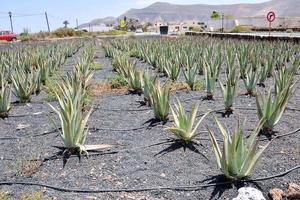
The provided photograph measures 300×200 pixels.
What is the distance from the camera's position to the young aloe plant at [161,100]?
17.3ft

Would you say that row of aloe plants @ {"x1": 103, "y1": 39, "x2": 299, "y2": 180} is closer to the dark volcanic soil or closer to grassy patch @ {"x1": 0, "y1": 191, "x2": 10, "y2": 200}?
the dark volcanic soil

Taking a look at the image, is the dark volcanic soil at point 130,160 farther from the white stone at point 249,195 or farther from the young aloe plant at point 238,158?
the white stone at point 249,195

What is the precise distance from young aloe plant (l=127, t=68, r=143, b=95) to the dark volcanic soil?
1.31 meters

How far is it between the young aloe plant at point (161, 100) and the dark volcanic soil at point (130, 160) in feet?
0.49

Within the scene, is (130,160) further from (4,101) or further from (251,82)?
(251,82)

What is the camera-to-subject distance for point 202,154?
4.34 metres

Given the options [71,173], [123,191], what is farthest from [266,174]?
[71,173]

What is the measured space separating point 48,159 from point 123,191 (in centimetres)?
108

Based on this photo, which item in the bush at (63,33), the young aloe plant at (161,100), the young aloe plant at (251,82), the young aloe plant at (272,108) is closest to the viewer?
the young aloe plant at (272,108)

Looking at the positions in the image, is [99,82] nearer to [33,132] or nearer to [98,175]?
[33,132]

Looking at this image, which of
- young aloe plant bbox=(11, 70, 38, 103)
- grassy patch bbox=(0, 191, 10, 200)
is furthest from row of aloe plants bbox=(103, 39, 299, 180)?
young aloe plant bbox=(11, 70, 38, 103)

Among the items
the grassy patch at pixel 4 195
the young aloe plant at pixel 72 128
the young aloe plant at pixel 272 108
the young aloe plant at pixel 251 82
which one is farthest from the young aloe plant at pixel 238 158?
the young aloe plant at pixel 251 82

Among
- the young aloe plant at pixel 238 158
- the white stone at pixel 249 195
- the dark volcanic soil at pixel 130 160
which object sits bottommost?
the dark volcanic soil at pixel 130 160

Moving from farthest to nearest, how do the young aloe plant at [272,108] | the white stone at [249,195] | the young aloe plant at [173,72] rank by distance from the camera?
1. the young aloe plant at [173,72]
2. the young aloe plant at [272,108]
3. the white stone at [249,195]
